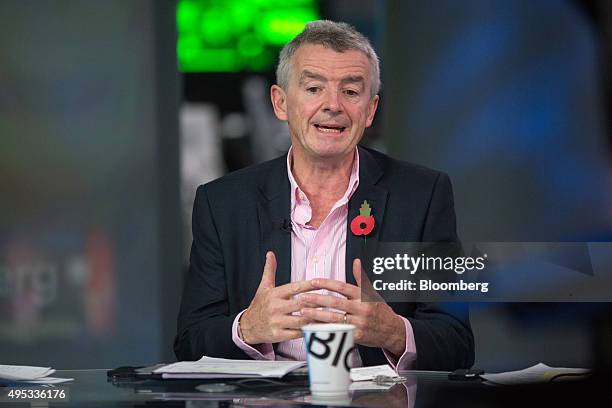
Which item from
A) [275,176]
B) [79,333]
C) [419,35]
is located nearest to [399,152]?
[419,35]

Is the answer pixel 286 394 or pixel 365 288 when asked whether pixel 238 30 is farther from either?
pixel 286 394

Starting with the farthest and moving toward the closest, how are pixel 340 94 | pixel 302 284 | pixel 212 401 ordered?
pixel 340 94, pixel 302 284, pixel 212 401

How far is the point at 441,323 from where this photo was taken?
2738 mm

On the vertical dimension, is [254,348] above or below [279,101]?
below

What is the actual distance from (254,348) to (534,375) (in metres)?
0.76

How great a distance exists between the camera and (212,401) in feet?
6.34

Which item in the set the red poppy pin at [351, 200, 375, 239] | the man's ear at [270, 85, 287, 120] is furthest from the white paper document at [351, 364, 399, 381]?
the man's ear at [270, 85, 287, 120]

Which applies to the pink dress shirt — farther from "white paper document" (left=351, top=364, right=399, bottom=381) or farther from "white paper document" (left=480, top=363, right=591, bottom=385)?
"white paper document" (left=480, top=363, right=591, bottom=385)

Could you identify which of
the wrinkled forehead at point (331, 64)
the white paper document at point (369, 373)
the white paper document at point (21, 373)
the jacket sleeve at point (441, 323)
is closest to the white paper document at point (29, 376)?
the white paper document at point (21, 373)

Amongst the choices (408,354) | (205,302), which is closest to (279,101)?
(205,302)

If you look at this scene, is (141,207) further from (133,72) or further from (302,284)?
(302,284)

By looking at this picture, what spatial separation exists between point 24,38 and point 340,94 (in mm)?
2543

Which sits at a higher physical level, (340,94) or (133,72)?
(133,72)

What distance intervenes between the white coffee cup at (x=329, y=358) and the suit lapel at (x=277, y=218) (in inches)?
37.2
